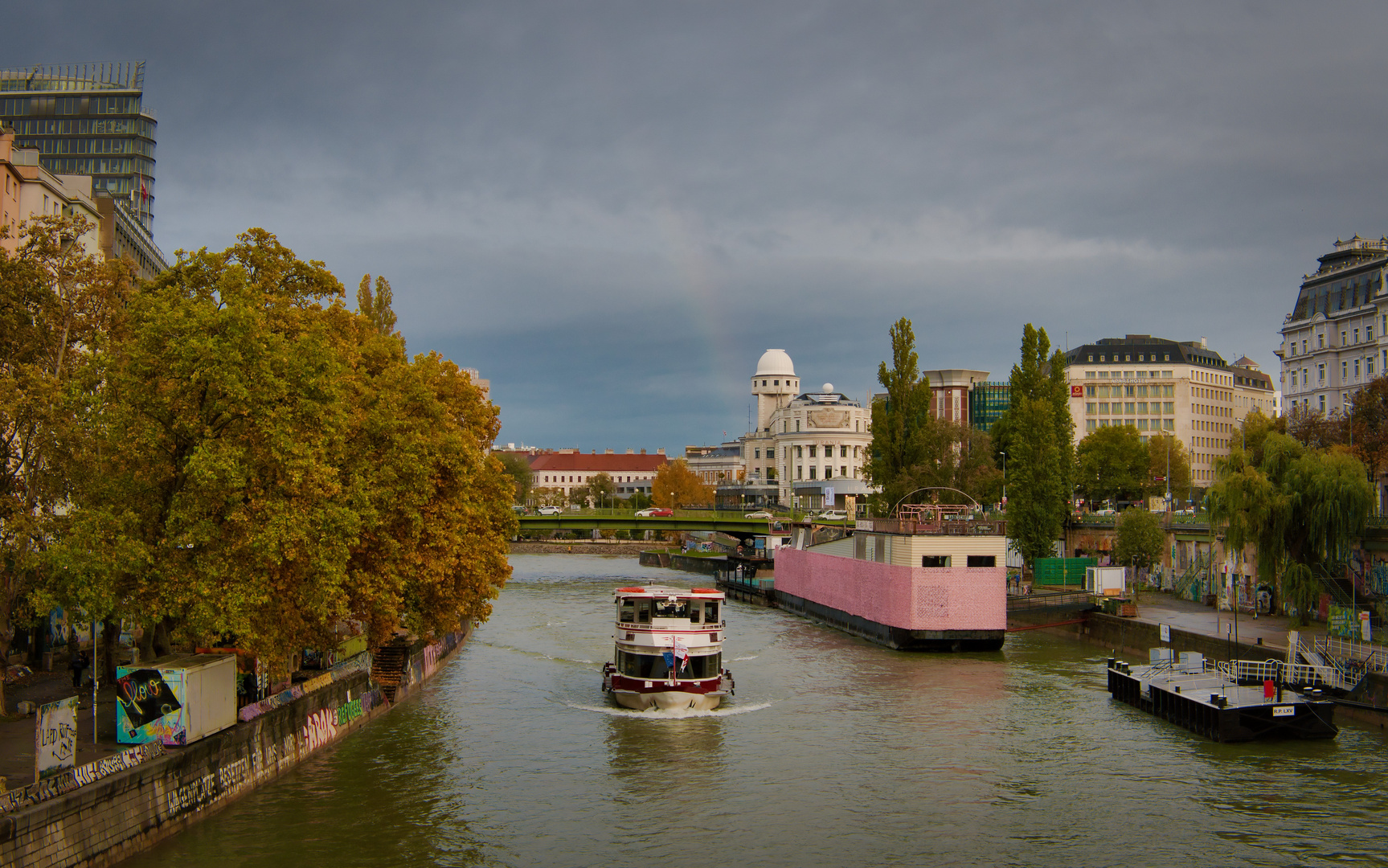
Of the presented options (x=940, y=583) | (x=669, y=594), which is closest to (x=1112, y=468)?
(x=940, y=583)

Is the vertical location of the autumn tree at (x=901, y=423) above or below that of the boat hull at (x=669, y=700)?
above

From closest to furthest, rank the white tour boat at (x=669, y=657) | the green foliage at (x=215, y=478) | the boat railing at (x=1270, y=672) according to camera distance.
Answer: the green foliage at (x=215, y=478) < the boat railing at (x=1270, y=672) < the white tour boat at (x=669, y=657)

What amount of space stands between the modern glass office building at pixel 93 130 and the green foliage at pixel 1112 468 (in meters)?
116

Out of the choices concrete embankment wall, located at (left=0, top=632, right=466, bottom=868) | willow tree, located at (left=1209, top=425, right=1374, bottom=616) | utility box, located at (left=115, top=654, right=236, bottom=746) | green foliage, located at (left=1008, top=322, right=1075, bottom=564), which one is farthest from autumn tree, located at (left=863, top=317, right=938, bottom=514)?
utility box, located at (left=115, top=654, right=236, bottom=746)

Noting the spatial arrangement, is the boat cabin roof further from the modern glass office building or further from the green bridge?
the modern glass office building

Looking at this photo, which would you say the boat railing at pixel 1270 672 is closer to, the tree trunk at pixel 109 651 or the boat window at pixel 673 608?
the boat window at pixel 673 608

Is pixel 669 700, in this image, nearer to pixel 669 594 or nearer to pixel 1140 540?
pixel 669 594

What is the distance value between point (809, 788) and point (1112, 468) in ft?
372

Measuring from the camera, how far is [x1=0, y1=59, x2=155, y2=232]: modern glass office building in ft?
427

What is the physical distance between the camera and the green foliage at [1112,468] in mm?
132250

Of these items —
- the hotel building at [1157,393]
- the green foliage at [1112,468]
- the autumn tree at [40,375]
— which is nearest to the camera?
the autumn tree at [40,375]

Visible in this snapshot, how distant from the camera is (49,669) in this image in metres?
36.8

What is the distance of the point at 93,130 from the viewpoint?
13212 cm

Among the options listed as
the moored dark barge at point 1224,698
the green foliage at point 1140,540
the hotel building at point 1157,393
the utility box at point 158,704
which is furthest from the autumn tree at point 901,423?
the hotel building at point 1157,393
